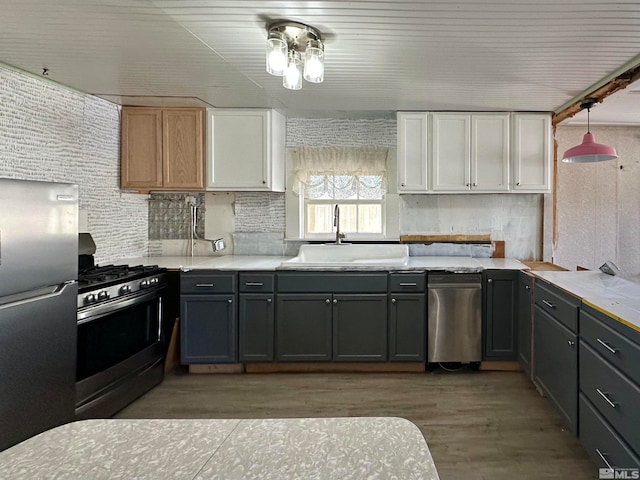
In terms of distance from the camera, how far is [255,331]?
2973mm

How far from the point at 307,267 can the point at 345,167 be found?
45.2 inches

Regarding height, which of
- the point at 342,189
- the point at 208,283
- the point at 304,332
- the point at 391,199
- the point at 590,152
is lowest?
the point at 304,332

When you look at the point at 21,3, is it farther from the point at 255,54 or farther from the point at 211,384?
the point at 211,384

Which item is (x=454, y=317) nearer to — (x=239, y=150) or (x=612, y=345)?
(x=612, y=345)

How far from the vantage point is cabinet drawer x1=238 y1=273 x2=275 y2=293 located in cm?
296

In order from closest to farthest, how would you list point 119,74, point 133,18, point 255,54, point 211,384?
point 133,18 < point 255,54 < point 119,74 < point 211,384

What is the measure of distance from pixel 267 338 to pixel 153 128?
6.70 feet

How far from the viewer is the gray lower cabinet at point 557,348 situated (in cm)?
197

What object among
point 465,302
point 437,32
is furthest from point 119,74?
point 465,302

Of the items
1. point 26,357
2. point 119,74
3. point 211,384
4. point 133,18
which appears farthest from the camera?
point 211,384

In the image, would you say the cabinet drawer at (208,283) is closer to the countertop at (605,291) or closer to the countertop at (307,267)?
the countertop at (307,267)

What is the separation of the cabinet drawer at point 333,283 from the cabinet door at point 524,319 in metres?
1.02

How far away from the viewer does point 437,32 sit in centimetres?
194

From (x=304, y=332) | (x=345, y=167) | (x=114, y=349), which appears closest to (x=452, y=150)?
(x=345, y=167)
